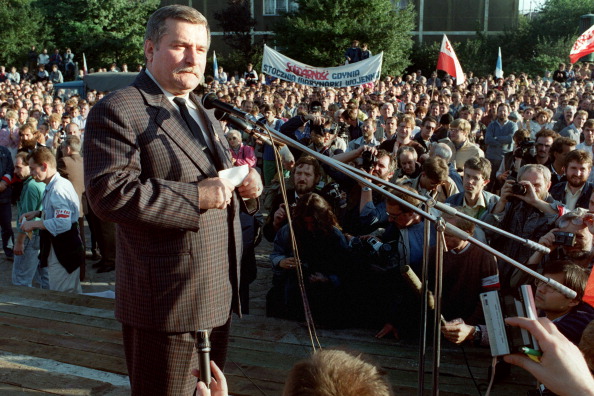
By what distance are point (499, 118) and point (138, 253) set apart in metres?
8.78

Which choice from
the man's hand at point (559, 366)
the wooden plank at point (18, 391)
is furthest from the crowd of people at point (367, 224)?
the wooden plank at point (18, 391)

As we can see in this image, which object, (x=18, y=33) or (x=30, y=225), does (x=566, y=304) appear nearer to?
(x=30, y=225)

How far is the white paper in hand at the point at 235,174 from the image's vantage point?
204 centimetres

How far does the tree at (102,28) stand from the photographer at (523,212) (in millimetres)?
34276

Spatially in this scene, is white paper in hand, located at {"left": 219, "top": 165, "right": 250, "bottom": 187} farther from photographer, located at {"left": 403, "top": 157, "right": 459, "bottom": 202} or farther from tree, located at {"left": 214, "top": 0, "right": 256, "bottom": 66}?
tree, located at {"left": 214, "top": 0, "right": 256, "bottom": 66}

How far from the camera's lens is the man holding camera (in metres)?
5.09

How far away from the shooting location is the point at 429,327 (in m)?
4.30

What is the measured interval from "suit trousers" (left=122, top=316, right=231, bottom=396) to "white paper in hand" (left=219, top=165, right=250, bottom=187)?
55 cm

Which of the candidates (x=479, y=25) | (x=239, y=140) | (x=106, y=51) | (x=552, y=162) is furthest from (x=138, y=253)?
(x=479, y=25)

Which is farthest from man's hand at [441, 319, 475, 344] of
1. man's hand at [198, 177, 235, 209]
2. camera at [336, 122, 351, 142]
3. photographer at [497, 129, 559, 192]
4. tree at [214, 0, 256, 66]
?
tree at [214, 0, 256, 66]

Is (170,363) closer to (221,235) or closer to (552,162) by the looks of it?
(221,235)

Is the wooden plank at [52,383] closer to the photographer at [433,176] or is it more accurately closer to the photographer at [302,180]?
the photographer at [302,180]

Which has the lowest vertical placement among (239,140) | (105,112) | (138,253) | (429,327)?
(429,327)

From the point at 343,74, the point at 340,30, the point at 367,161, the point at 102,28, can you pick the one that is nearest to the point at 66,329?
the point at 367,161
